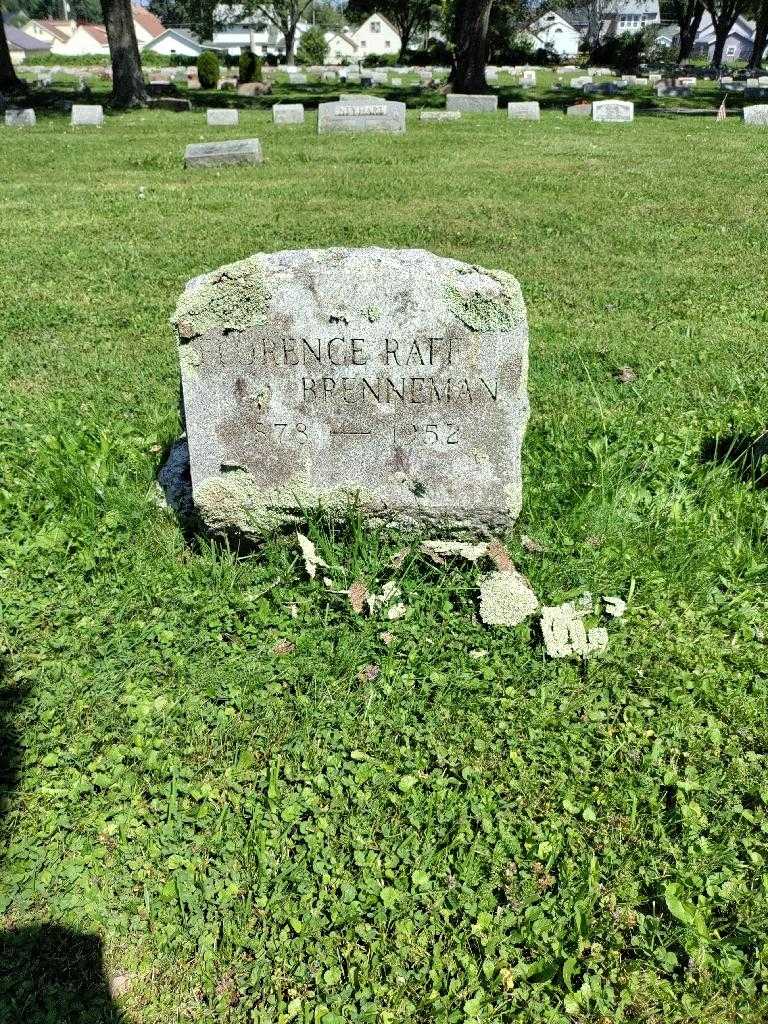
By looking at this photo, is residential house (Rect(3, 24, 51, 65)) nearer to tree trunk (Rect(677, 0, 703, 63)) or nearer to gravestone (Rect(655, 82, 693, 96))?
tree trunk (Rect(677, 0, 703, 63))

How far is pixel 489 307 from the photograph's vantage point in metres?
3.15

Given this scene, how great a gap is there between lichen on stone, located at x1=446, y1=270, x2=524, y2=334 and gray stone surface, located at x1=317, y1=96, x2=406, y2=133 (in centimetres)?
1606

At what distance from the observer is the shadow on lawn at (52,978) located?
2.08 m

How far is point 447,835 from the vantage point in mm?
2533

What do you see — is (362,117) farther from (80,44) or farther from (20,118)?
(80,44)

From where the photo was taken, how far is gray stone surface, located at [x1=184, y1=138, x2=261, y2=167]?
42.6 feet

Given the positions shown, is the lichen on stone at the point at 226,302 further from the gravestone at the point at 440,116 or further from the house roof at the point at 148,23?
the house roof at the point at 148,23

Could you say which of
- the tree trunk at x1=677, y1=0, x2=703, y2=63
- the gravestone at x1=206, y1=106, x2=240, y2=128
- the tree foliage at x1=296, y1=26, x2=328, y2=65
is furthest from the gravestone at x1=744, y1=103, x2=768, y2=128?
the tree foliage at x1=296, y1=26, x2=328, y2=65

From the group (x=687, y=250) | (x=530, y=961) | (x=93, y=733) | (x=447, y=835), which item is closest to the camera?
(x=530, y=961)

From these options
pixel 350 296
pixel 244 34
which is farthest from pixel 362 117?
pixel 244 34

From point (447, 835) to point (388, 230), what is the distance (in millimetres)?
7914

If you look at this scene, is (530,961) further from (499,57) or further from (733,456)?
(499,57)

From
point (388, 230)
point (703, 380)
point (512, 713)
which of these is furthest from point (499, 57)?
point (512, 713)

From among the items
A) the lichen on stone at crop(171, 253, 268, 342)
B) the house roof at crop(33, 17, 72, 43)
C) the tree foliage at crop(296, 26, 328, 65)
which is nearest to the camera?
the lichen on stone at crop(171, 253, 268, 342)
